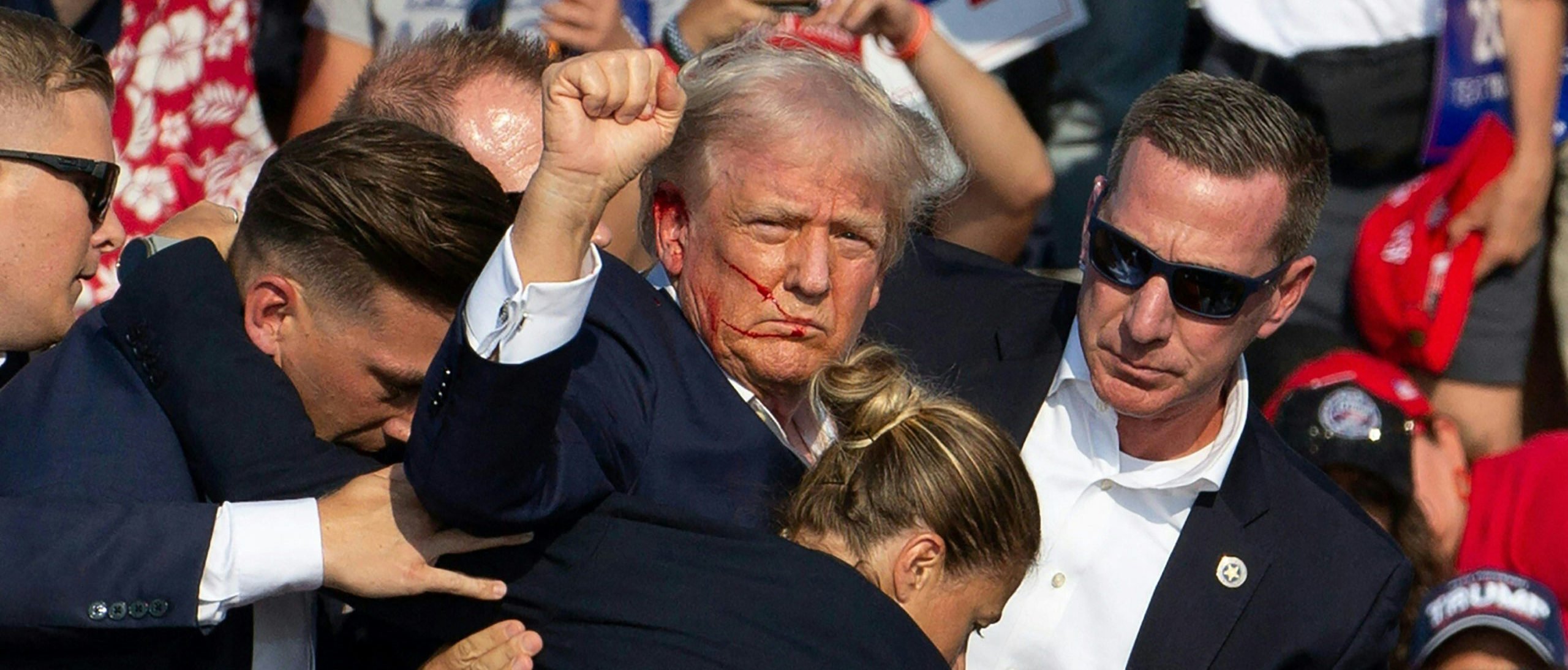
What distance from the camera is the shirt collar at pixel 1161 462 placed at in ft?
11.4

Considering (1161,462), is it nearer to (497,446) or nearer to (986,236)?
(986,236)

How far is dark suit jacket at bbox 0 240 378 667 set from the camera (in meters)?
2.29

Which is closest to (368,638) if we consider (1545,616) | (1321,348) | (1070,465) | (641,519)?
(641,519)

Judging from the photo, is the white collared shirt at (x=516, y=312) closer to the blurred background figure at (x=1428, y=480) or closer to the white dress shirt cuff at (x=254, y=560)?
the white dress shirt cuff at (x=254, y=560)

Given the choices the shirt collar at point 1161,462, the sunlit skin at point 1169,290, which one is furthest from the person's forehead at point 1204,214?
the shirt collar at point 1161,462

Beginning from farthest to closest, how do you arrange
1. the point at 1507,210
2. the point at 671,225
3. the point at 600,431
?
1. the point at 1507,210
2. the point at 671,225
3. the point at 600,431

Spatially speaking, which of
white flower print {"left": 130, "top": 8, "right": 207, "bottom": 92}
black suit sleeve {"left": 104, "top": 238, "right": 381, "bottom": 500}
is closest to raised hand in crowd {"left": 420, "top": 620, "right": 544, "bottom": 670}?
black suit sleeve {"left": 104, "top": 238, "right": 381, "bottom": 500}

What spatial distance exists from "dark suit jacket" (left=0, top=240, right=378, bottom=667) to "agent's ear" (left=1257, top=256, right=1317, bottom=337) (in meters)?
1.77

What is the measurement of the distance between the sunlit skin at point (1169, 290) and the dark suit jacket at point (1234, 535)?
0.18 m

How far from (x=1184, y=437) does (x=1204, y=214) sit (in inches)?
18.2

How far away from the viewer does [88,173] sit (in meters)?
2.79

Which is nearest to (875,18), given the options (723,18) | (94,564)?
(723,18)

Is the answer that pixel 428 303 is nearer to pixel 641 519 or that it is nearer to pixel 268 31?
pixel 641 519

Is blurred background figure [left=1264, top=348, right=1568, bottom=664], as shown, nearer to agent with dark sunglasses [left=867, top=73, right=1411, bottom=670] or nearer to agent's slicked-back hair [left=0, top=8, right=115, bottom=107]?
agent with dark sunglasses [left=867, top=73, right=1411, bottom=670]
